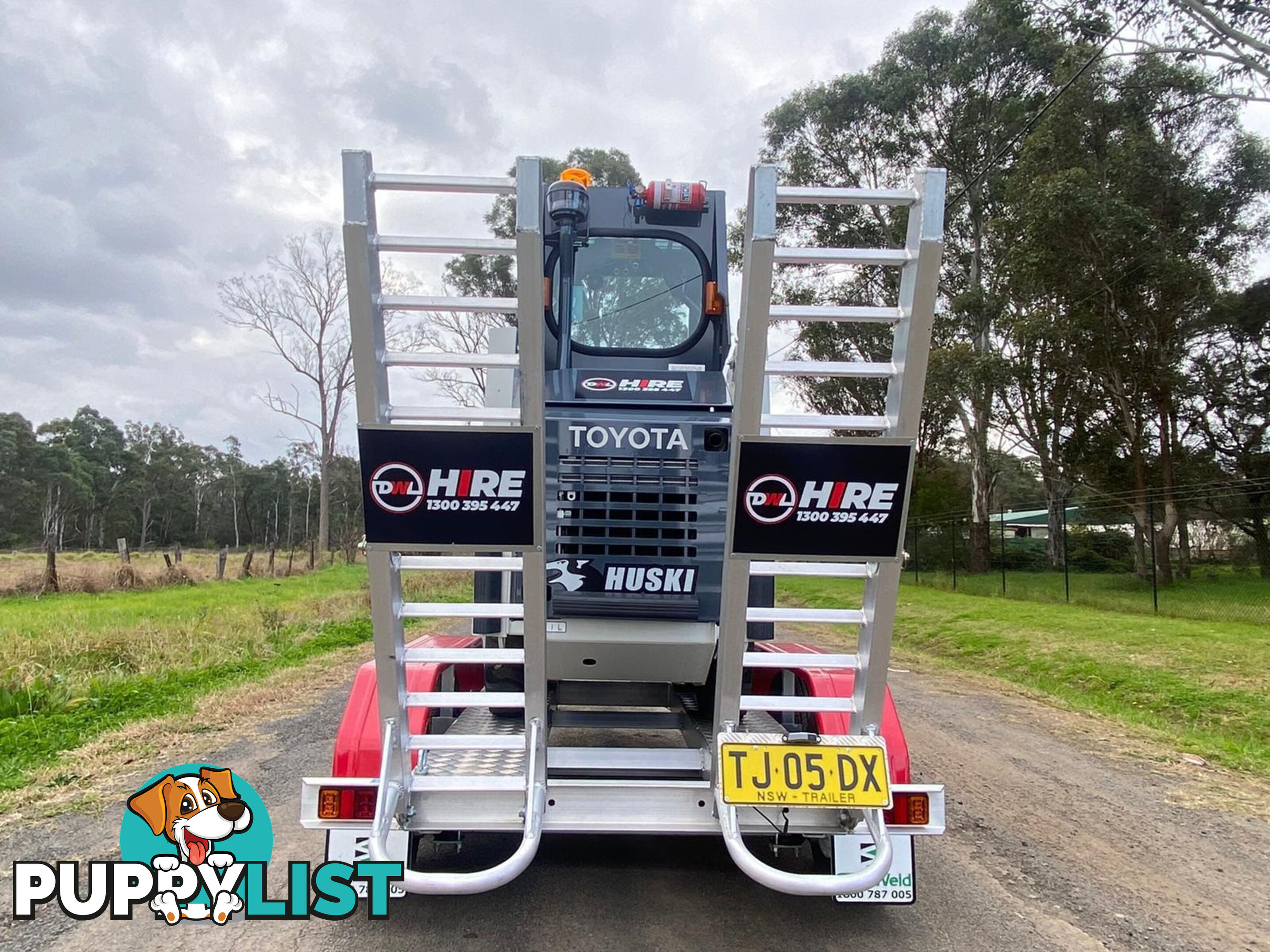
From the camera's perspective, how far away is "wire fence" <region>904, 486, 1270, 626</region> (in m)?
18.3

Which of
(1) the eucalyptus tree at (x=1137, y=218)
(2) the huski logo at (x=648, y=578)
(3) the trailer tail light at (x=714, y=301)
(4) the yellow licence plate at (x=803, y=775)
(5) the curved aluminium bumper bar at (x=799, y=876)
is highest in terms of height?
(1) the eucalyptus tree at (x=1137, y=218)

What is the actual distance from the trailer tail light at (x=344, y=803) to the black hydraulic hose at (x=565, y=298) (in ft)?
7.53

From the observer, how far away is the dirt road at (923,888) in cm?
352

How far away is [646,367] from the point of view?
4.53 meters

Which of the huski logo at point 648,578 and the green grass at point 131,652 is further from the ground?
the huski logo at point 648,578

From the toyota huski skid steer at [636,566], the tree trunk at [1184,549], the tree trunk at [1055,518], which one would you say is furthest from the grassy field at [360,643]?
the tree trunk at [1184,549]

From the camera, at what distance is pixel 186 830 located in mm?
3605

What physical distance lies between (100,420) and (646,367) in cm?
8677

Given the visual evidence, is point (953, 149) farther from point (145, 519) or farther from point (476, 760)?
point (145, 519)

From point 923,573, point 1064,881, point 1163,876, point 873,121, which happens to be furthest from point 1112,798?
point 873,121

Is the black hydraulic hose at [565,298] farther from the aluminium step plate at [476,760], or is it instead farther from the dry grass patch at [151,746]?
the dry grass patch at [151,746]

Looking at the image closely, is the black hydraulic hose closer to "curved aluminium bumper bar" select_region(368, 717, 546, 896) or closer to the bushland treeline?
"curved aluminium bumper bar" select_region(368, 717, 546, 896)

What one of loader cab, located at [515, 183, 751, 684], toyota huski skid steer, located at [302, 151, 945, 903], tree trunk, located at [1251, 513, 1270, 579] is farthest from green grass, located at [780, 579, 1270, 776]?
tree trunk, located at [1251, 513, 1270, 579]

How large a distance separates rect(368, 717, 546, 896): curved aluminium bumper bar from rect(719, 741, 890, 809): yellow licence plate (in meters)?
0.68
